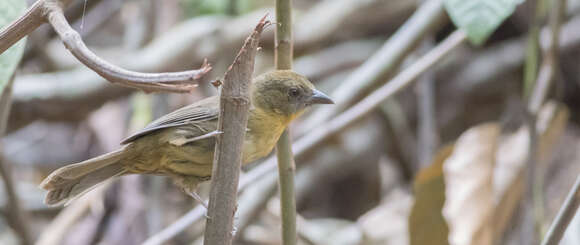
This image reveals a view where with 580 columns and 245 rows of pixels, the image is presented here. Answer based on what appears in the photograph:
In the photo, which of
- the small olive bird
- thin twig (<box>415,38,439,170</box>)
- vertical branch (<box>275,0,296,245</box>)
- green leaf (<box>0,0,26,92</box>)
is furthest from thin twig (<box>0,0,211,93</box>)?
thin twig (<box>415,38,439,170</box>)

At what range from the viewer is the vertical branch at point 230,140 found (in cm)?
144

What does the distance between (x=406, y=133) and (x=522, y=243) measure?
4.94 ft

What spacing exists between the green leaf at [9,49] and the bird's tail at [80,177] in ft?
1.63

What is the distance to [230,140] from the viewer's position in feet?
4.76

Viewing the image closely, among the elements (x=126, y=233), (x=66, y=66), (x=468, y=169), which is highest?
(x=66, y=66)

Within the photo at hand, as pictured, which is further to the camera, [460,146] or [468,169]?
[460,146]

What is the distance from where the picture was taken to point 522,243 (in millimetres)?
3160

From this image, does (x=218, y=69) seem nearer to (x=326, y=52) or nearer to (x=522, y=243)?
(x=326, y=52)

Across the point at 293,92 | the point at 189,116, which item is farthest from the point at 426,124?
the point at 189,116

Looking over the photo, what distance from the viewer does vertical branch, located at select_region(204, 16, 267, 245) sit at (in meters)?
1.44

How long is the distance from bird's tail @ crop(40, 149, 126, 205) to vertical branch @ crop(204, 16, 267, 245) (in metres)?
0.67

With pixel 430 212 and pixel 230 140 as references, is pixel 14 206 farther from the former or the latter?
pixel 230 140

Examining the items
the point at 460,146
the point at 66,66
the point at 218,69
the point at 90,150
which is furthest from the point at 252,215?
the point at 66,66

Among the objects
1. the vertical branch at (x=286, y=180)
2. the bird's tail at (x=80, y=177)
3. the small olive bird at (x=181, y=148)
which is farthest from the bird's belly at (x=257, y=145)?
the bird's tail at (x=80, y=177)
